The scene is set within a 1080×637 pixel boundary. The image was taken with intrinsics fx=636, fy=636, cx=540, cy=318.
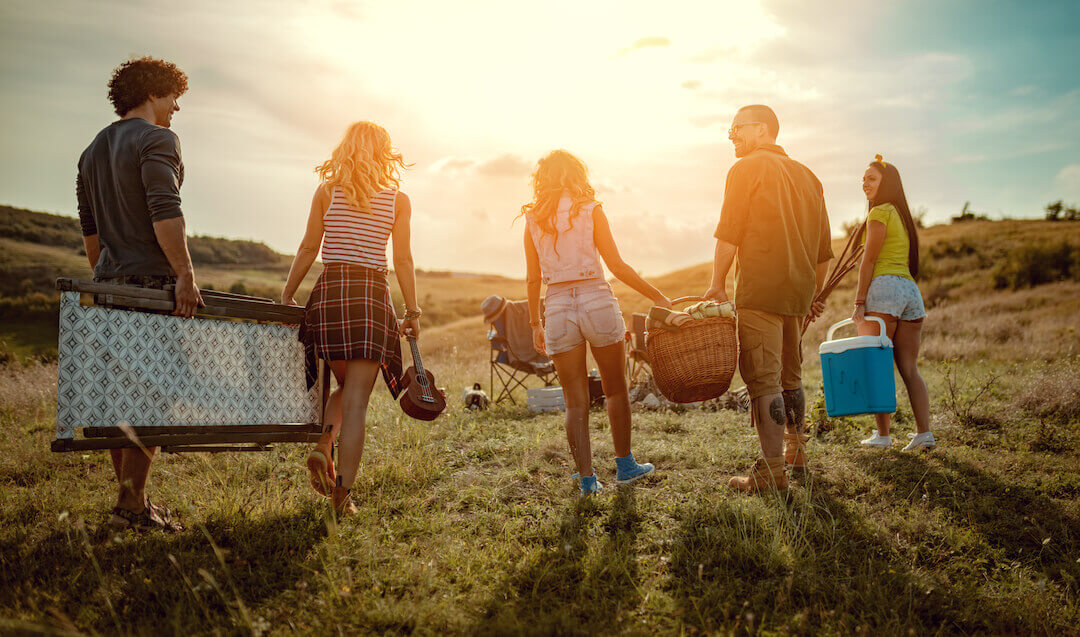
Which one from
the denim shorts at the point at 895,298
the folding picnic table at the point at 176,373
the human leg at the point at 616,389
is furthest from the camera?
the denim shorts at the point at 895,298

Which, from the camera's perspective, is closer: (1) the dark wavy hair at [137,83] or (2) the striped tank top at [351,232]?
(1) the dark wavy hair at [137,83]

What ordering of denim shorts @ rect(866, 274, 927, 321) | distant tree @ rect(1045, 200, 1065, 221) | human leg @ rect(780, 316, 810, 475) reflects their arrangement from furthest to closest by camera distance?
1. distant tree @ rect(1045, 200, 1065, 221)
2. denim shorts @ rect(866, 274, 927, 321)
3. human leg @ rect(780, 316, 810, 475)

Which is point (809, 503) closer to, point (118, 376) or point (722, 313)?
point (722, 313)

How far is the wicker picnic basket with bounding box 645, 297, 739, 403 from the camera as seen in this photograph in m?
3.71

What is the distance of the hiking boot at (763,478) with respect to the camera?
12.4 feet

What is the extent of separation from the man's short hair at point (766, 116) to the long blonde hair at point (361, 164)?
2.18 metres

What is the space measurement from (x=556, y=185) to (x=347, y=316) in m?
1.42

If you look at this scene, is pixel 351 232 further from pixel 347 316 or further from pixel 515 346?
pixel 515 346

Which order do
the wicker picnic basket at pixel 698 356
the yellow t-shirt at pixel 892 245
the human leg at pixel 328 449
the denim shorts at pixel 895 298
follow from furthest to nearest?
the yellow t-shirt at pixel 892 245 < the denim shorts at pixel 895 298 < the wicker picnic basket at pixel 698 356 < the human leg at pixel 328 449

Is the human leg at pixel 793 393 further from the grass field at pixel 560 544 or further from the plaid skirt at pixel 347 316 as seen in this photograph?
the plaid skirt at pixel 347 316

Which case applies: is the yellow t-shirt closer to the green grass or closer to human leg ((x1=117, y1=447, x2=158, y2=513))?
the green grass

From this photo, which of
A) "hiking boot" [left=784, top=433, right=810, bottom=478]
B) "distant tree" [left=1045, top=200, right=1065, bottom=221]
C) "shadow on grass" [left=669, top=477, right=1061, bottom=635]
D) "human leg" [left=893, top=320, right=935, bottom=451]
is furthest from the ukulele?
"distant tree" [left=1045, top=200, right=1065, bottom=221]

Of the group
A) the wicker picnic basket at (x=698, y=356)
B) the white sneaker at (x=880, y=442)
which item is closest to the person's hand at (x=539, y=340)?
the wicker picnic basket at (x=698, y=356)

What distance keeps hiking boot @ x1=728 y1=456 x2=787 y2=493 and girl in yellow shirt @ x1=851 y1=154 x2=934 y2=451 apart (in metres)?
1.59
